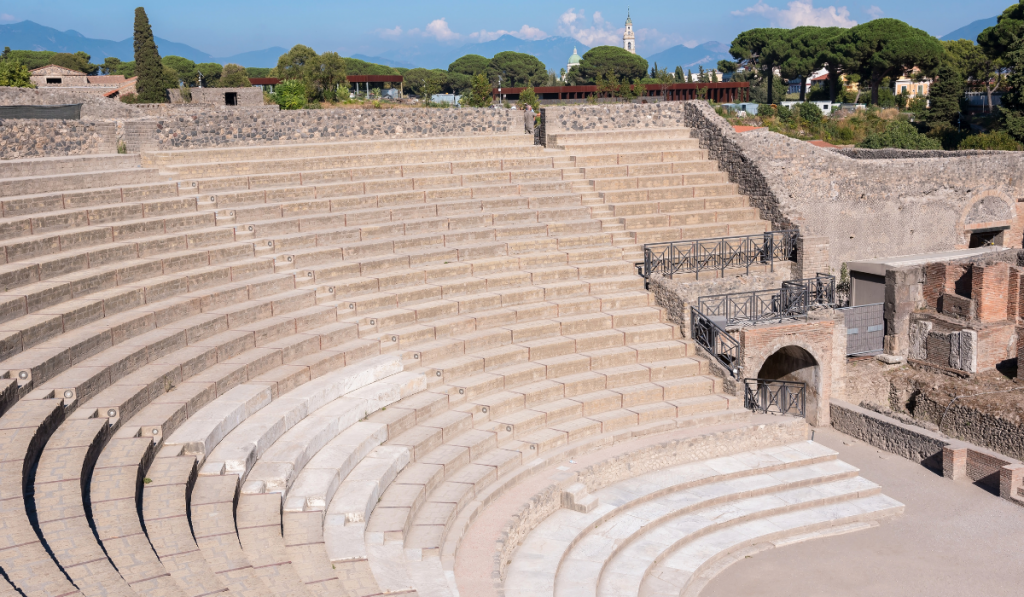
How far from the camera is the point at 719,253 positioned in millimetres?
14539

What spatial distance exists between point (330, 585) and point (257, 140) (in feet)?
34.7

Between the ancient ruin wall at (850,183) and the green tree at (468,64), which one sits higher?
the green tree at (468,64)

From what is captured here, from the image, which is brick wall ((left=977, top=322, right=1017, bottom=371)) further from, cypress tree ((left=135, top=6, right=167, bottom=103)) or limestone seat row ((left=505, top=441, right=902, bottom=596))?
cypress tree ((left=135, top=6, right=167, bottom=103))

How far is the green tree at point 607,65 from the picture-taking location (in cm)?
8088

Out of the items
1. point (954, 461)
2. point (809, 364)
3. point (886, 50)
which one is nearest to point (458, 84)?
point (886, 50)

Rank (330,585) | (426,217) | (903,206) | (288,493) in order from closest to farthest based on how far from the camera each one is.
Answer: (330,585) < (288,493) < (426,217) < (903,206)

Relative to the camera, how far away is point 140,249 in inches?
407

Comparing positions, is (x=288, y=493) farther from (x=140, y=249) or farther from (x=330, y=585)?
(x=140, y=249)

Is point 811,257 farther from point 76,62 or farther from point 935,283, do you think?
point 76,62

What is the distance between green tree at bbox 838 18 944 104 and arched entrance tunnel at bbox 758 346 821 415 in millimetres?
43661

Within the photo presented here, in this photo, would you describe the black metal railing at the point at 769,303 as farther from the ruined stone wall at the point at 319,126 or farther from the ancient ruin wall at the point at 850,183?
the ruined stone wall at the point at 319,126

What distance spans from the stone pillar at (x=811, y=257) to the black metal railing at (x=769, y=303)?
0.28 metres

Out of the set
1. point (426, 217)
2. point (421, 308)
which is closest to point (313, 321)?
point (421, 308)

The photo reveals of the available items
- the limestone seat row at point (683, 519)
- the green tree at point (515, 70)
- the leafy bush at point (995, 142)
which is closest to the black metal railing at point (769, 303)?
the limestone seat row at point (683, 519)
